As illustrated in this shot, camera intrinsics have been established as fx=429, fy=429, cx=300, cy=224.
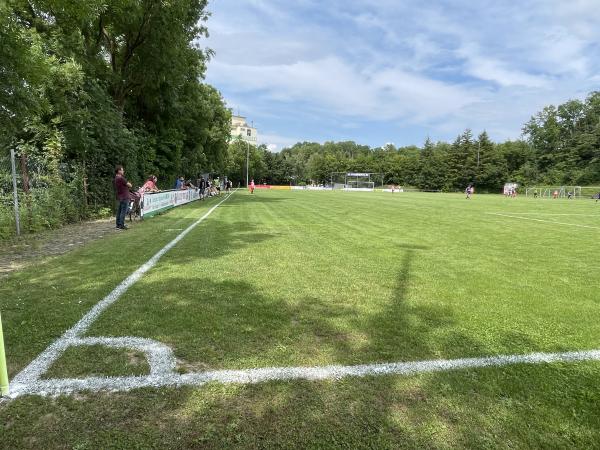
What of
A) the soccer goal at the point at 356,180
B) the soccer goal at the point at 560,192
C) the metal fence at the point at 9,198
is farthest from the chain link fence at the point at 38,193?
the soccer goal at the point at 356,180

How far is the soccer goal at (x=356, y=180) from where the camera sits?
105m

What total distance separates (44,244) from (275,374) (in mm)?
8679

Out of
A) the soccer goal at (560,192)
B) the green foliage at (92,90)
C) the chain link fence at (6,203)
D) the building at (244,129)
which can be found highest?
the building at (244,129)

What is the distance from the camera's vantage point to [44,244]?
9859mm

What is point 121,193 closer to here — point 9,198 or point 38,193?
point 38,193

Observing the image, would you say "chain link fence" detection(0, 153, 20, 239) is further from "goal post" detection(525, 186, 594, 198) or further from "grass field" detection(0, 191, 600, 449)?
"goal post" detection(525, 186, 594, 198)

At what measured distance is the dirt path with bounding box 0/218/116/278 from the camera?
777 cm

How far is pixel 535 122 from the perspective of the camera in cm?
9900

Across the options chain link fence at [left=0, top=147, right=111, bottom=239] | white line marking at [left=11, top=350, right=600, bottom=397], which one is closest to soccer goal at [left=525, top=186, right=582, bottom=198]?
chain link fence at [left=0, top=147, right=111, bottom=239]

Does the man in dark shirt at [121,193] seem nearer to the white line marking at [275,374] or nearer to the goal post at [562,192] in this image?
the white line marking at [275,374]

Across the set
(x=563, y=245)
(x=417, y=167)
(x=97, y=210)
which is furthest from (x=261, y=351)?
(x=417, y=167)

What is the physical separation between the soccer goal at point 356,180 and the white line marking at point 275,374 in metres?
95.8

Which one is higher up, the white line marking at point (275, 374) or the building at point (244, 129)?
the building at point (244, 129)

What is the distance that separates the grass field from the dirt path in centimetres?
62
